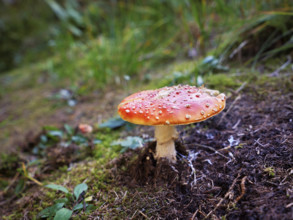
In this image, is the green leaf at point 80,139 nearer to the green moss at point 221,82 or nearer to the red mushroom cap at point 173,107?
the red mushroom cap at point 173,107

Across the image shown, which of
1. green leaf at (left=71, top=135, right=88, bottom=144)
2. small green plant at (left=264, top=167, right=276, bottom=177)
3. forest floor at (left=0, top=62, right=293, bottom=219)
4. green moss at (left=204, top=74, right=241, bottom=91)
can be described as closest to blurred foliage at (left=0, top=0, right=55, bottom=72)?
green leaf at (left=71, top=135, right=88, bottom=144)

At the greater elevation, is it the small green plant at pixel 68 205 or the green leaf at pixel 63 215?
the green leaf at pixel 63 215

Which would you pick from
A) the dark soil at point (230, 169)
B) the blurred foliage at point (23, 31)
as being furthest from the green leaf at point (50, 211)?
the blurred foliage at point (23, 31)

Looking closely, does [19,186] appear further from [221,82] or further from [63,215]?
[221,82]

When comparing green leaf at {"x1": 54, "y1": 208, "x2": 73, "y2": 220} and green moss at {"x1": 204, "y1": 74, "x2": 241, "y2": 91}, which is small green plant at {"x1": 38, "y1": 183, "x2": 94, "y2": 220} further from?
green moss at {"x1": 204, "y1": 74, "x2": 241, "y2": 91}

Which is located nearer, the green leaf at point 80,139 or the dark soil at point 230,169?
the dark soil at point 230,169

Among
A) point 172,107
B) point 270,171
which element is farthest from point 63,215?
point 270,171
